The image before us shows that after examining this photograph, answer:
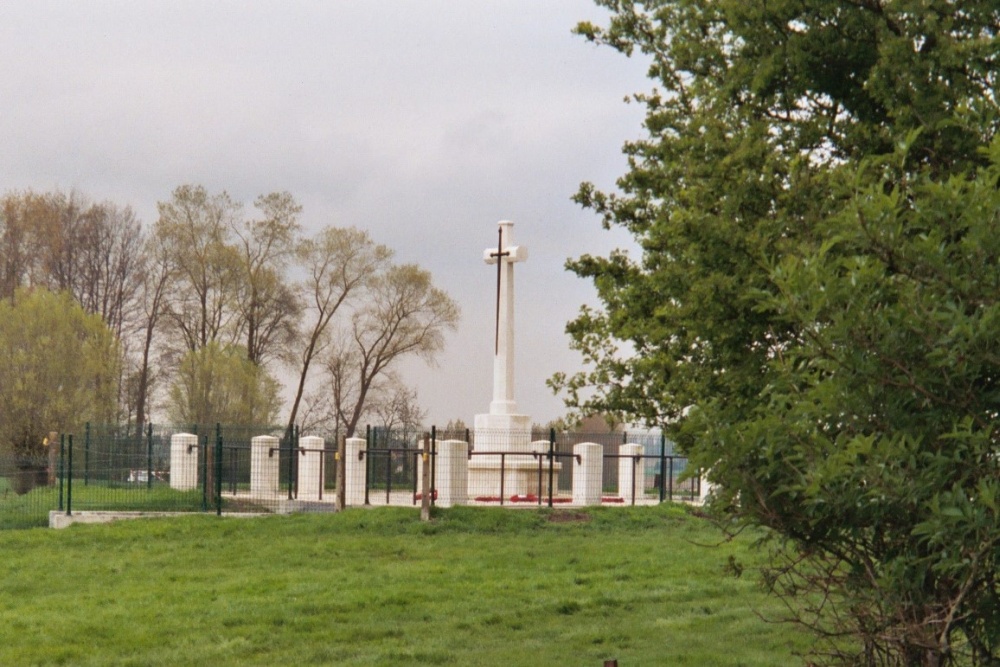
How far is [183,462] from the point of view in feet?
84.1

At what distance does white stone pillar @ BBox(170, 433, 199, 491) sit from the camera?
25484 mm

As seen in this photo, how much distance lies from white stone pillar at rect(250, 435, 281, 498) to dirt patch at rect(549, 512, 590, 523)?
6.31 metres

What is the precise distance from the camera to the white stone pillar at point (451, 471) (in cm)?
2197

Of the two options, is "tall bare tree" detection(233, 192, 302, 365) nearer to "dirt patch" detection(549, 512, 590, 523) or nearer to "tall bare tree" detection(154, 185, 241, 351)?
"tall bare tree" detection(154, 185, 241, 351)

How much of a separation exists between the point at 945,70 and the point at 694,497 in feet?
72.6

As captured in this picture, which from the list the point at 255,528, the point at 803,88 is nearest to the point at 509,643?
the point at 803,88

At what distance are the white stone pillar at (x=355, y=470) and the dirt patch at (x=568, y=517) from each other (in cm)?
509

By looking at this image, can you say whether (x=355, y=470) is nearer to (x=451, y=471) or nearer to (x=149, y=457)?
(x=451, y=471)

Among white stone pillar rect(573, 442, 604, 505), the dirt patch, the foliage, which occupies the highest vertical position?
the foliage

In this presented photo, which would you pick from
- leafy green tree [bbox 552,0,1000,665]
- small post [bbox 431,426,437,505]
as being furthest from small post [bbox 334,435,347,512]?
leafy green tree [bbox 552,0,1000,665]

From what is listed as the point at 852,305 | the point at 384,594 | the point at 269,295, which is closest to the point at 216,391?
the point at 269,295

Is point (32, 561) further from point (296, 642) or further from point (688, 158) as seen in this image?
point (688, 158)

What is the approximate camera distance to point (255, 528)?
62.1ft

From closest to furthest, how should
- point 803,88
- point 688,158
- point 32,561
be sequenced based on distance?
point 803,88
point 688,158
point 32,561
